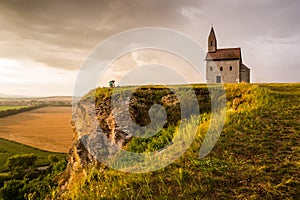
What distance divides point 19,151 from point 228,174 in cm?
6082

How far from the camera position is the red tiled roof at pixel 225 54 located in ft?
135

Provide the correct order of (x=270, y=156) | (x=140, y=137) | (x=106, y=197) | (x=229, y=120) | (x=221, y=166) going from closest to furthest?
(x=106, y=197) → (x=221, y=166) → (x=270, y=156) → (x=229, y=120) → (x=140, y=137)

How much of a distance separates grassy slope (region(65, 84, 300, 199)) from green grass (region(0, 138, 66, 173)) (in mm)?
45163

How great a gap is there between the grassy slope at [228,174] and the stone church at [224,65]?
34.0 metres

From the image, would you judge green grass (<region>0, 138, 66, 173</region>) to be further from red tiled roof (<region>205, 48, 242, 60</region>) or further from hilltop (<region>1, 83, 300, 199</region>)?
hilltop (<region>1, 83, 300, 199</region>)

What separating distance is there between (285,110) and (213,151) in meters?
5.32

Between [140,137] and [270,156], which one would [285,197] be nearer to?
[270,156]

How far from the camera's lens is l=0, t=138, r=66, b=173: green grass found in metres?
47.7

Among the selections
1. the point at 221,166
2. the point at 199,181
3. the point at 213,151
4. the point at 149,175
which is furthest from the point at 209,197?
the point at 213,151

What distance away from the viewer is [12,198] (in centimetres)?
2595

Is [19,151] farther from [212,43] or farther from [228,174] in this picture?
[228,174]

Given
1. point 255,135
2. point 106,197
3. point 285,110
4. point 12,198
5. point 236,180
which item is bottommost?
point 12,198

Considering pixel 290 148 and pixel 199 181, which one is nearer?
pixel 199 181

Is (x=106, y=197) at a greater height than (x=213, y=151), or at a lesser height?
lesser
